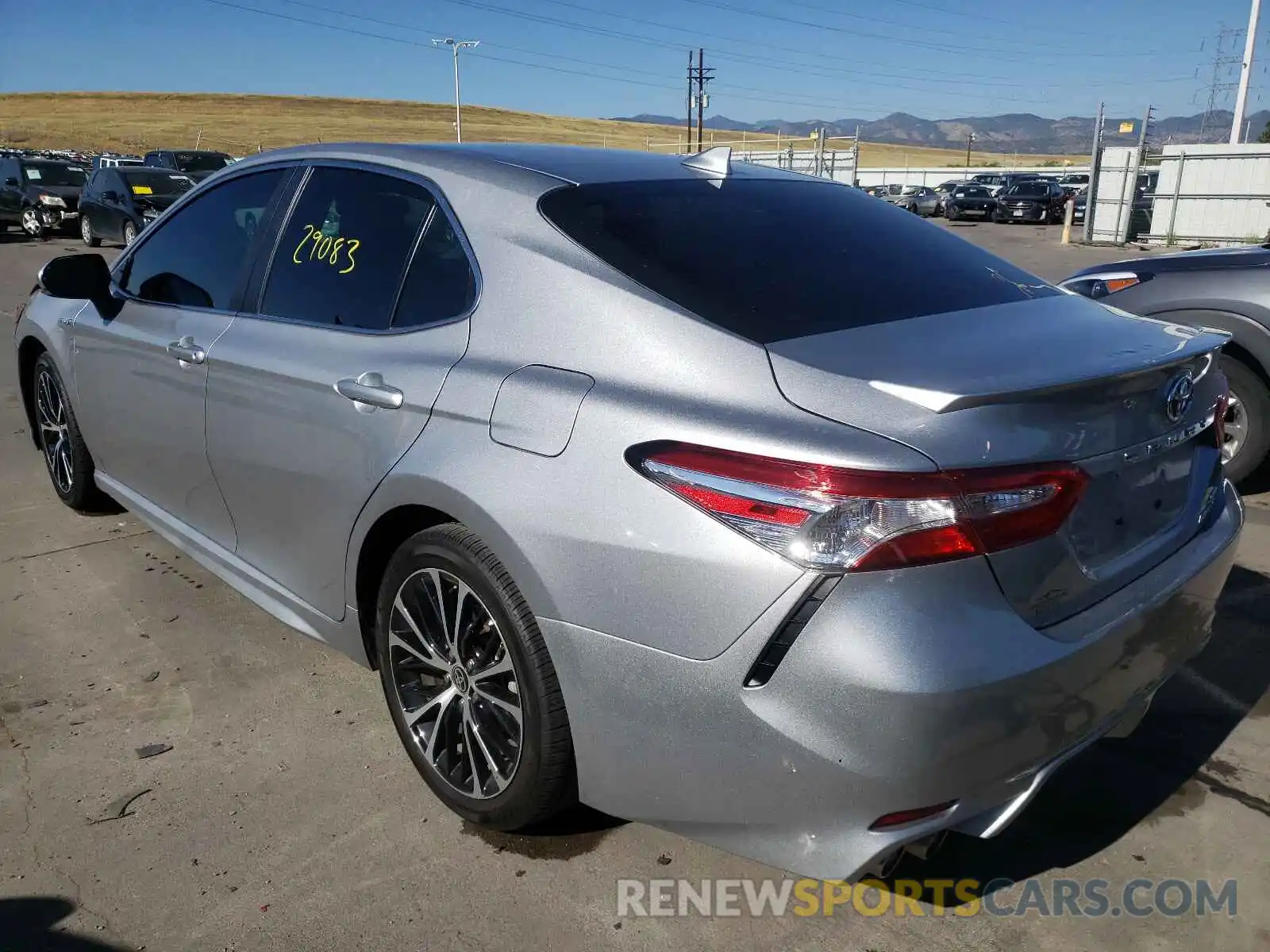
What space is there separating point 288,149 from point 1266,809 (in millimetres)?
3655

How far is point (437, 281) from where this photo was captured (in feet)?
8.79

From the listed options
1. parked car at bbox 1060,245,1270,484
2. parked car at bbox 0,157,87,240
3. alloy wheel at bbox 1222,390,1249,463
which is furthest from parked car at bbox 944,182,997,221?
alloy wheel at bbox 1222,390,1249,463

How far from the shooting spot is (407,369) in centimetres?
258

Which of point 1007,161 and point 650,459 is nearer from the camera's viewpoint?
point 650,459

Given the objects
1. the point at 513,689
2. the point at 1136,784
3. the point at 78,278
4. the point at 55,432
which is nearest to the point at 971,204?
the point at 55,432

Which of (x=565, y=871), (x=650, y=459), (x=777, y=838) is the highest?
(x=650, y=459)

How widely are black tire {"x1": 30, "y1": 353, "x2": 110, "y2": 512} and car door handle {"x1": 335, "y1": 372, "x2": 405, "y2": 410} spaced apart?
2.41 meters

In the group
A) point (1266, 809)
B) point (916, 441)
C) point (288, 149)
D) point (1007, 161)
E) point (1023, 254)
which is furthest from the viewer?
point (1007, 161)

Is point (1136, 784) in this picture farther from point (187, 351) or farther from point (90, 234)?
point (90, 234)

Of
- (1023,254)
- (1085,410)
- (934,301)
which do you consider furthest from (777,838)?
(1023,254)

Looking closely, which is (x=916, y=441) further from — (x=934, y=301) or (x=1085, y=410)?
(x=934, y=301)

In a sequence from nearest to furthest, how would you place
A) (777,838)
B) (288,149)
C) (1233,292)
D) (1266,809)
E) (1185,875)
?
(777,838) → (1185,875) → (1266,809) → (288,149) → (1233,292)

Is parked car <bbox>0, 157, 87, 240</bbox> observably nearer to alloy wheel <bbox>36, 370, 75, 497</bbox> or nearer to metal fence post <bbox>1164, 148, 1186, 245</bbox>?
alloy wheel <bbox>36, 370, 75, 497</bbox>

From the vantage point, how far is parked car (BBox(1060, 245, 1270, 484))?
16.4 ft
